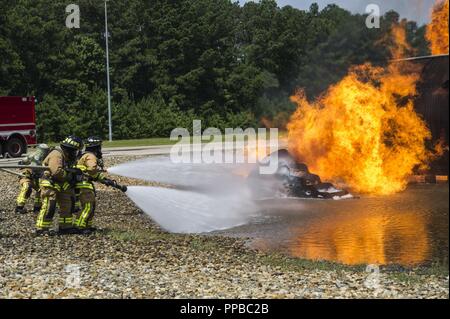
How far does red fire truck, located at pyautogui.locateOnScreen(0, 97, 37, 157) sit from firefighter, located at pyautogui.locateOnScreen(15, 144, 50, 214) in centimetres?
1450

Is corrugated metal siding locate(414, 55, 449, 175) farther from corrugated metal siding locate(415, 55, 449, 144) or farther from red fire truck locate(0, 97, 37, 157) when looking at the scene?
red fire truck locate(0, 97, 37, 157)

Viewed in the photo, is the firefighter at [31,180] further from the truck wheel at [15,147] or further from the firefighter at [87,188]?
the truck wheel at [15,147]

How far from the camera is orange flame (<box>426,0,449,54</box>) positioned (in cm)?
1178

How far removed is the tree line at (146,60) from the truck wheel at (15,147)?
513 inches

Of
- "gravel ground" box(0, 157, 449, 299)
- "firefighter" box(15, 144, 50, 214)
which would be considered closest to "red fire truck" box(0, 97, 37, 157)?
"firefighter" box(15, 144, 50, 214)


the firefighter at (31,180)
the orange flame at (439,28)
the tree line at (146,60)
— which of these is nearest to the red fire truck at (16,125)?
the tree line at (146,60)

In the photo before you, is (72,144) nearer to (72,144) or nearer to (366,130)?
(72,144)

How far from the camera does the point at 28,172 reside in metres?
14.8

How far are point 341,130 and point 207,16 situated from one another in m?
36.0

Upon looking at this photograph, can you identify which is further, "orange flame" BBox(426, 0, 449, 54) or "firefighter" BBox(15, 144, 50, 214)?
"firefighter" BBox(15, 144, 50, 214)

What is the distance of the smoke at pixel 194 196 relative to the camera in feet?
48.0

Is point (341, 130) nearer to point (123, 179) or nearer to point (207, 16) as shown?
point (123, 179)

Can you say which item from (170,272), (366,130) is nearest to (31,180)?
(170,272)

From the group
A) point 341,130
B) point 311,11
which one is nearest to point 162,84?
point 311,11
